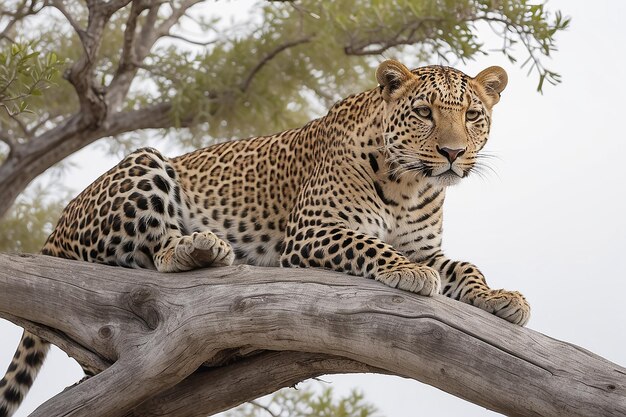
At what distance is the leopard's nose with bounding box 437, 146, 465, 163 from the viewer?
490cm

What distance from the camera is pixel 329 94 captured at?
9906mm

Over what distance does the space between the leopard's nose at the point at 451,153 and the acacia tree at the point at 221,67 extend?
2.63 metres

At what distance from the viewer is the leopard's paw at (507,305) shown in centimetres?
460

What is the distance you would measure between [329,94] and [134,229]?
4.64 metres

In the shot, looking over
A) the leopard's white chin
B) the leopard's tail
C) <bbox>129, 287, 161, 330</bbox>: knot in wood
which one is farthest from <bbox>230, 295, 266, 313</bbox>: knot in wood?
the leopard's tail

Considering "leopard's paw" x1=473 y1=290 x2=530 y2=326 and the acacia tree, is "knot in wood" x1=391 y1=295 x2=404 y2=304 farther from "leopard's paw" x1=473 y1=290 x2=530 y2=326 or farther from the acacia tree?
the acacia tree

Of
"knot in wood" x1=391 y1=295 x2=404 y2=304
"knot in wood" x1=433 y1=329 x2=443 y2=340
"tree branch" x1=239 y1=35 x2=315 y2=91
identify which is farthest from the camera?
"tree branch" x1=239 y1=35 x2=315 y2=91

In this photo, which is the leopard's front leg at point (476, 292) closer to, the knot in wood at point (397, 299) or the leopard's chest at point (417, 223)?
the leopard's chest at point (417, 223)

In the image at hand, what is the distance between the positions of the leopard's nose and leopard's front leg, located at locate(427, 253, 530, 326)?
1.88ft

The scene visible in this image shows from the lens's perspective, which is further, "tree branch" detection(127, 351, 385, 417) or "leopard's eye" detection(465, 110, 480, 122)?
"leopard's eye" detection(465, 110, 480, 122)

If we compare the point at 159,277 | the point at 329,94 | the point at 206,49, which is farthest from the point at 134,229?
the point at 329,94

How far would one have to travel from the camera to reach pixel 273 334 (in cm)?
477

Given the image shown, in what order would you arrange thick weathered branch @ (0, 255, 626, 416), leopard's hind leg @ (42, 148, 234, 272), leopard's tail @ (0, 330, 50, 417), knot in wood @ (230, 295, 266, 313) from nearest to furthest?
thick weathered branch @ (0, 255, 626, 416), knot in wood @ (230, 295, 266, 313), leopard's hind leg @ (42, 148, 234, 272), leopard's tail @ (0, 330, 50, 417)

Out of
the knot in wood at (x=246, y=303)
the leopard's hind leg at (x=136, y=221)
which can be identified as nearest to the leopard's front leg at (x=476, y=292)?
the knot in wood at (x=246, y=303)
